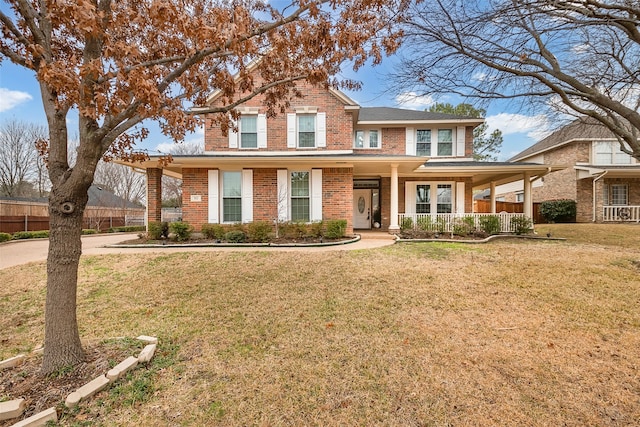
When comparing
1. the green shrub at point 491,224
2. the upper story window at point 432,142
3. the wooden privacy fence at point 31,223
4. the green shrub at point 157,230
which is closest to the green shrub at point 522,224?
the green shrub at point 491,224

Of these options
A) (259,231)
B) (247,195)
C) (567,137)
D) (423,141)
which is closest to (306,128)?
(247,195)

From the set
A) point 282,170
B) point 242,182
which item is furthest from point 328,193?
point 242,182

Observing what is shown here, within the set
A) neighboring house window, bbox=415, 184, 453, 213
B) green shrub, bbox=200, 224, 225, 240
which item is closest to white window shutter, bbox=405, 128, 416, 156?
neighboring house window, bbox=415, 184, 453, 213

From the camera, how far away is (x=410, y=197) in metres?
14.1

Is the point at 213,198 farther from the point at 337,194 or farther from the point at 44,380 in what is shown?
the point at 44,380

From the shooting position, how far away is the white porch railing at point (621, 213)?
17250mm

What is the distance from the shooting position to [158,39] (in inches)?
141

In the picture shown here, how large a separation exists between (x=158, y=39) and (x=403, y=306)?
197 inches

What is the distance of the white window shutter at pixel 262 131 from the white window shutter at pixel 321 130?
2.23 meters

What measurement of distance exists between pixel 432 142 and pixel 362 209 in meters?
5.26

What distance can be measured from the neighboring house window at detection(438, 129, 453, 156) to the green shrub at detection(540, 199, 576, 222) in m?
9.38

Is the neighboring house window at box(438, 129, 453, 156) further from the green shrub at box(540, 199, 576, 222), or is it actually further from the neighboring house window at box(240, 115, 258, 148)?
the neighboring house window at box(240, 115, 258, 148)

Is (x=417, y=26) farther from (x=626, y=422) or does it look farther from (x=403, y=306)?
(x=626, y=422)

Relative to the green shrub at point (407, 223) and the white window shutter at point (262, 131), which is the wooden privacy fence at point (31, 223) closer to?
the white window shutter at point (262, 131)
